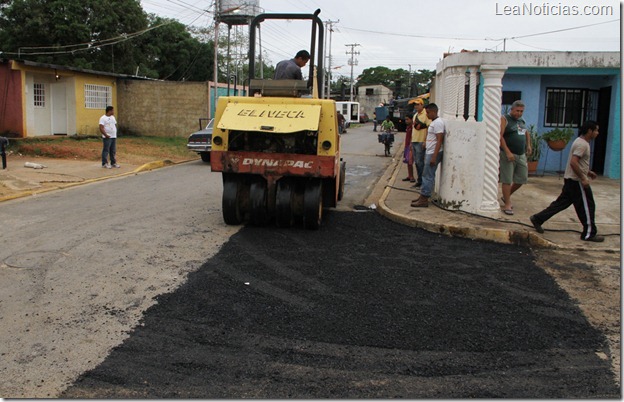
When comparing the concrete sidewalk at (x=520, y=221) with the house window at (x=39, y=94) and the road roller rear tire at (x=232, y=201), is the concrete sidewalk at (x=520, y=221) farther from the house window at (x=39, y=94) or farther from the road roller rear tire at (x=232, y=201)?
the house window at (x=39, y=94)

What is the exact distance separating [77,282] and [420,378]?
12.5 ft

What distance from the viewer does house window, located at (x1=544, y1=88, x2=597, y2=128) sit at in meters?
14.9

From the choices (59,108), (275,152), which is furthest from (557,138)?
(59,108)

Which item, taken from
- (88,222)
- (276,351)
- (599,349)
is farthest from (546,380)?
(88,222)

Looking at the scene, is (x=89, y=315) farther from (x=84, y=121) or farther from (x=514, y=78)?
(x=84, y=121)

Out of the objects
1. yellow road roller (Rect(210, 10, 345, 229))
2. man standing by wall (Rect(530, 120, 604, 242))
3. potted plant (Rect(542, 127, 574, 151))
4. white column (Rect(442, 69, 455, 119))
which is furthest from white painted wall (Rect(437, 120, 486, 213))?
potted plant (Rect(542, 127, 574, 151))

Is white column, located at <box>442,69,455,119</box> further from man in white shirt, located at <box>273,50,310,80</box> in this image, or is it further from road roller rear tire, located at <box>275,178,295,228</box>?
road roller rear tire, located at <box>275,178,295,228</box>

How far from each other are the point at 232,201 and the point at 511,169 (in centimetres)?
440

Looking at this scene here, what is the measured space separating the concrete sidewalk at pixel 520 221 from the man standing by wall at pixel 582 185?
0.27m

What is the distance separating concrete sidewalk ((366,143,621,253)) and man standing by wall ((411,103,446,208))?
0.83 ft

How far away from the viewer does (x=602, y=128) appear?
14633 millimetres

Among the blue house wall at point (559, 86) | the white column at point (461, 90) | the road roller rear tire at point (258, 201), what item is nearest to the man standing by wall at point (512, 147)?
the white column at point (461, 90)

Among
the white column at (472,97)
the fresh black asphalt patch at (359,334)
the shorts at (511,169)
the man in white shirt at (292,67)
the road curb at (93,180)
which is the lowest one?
the fresh black asphalt patch at (359,334)

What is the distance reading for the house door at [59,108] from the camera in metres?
25.9
